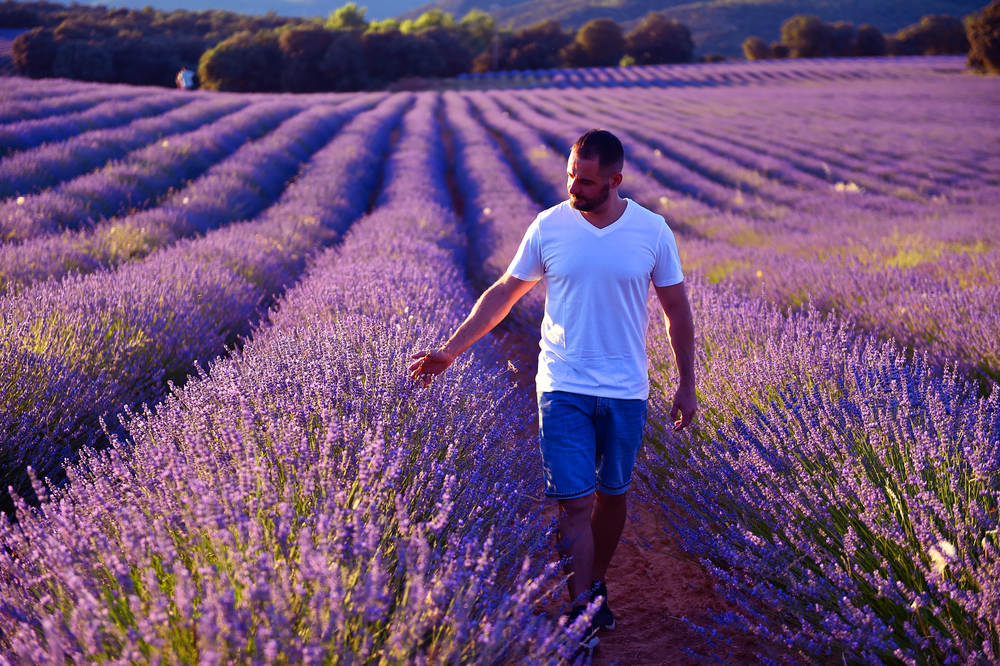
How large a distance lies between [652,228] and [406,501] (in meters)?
1.12

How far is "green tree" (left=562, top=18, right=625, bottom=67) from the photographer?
46812 millimetres

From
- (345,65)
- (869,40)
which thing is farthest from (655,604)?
(869,40)

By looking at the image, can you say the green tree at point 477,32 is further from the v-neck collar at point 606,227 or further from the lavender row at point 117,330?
the v-neck collar at point 606,227

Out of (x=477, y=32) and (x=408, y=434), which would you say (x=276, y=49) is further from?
(x=408, y=434)

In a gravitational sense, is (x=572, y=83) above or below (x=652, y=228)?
above

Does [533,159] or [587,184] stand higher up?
[533,159]

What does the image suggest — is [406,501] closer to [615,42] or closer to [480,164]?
[480,164]

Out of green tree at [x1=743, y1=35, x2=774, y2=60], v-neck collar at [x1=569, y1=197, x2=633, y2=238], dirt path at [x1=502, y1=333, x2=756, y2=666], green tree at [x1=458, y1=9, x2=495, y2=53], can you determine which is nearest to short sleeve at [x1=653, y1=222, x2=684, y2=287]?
v-neck collar at [x1=569, y1=197, x2=633, y2=238]

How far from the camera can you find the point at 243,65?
3186 centimetres

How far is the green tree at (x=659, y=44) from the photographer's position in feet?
159

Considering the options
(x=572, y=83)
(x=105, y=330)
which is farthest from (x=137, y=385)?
(x=572, y=83)

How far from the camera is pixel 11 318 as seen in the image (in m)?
2.69

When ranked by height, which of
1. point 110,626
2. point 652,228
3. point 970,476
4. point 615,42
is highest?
point 615,42

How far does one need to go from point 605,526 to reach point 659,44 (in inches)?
2115
